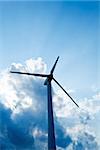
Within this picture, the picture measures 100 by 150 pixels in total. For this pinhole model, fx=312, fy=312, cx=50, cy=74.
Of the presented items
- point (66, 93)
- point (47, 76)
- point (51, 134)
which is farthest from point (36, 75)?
point (51, 134)

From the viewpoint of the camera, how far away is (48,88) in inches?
2884

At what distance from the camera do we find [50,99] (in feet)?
231

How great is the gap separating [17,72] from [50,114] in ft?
39.5

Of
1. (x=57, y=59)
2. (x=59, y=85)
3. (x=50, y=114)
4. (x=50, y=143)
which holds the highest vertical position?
(x=57, y=59)

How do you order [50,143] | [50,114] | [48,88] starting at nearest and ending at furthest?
[50,143] < [50,114] < [48,88]

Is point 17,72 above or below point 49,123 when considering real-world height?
above

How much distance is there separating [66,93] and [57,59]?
8228mm

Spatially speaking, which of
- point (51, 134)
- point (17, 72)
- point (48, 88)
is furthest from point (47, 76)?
point (51, 134)

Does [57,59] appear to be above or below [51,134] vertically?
above

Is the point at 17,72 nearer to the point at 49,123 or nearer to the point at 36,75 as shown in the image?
the point at 36,75

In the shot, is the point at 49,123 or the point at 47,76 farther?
the point at 47,76

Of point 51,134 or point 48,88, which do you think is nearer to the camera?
point 51,134

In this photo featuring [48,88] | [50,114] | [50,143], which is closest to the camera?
[50,143]

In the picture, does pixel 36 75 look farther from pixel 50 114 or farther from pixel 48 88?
pixel 50 114
